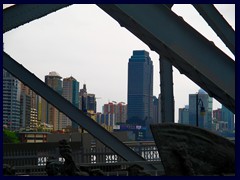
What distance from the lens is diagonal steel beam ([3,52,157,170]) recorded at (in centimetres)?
1001

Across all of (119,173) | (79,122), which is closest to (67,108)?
(79,122)

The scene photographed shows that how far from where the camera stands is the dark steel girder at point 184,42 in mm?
6137

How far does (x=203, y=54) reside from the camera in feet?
20.5

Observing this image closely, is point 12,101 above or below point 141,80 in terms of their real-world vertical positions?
below

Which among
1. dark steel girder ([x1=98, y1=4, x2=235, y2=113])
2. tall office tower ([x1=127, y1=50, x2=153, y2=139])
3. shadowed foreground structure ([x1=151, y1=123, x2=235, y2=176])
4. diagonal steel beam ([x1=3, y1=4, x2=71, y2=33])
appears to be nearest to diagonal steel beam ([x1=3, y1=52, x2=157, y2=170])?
diagonal steel beam ([x1=3, y1=4, x2=71, y2=33])

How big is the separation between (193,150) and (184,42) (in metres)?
1.79

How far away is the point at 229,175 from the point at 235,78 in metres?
1.55

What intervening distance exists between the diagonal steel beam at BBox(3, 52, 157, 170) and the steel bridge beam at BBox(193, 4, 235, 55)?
4011mm

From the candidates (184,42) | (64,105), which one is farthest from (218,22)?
(64,105)

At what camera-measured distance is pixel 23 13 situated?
8.45 meters

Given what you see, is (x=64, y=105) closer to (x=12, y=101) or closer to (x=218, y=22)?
(x=218, y=22)

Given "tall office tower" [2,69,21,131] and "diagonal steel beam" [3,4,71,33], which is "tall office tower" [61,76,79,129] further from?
"diagonal steel beam" [3,4,71,33]

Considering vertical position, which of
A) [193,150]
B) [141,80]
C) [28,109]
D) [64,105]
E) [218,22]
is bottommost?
[193,150]

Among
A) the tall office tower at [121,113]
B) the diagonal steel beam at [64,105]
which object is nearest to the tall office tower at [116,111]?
the tall office tower at [121,113]
